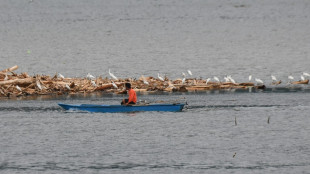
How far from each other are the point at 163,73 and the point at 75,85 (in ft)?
97.1

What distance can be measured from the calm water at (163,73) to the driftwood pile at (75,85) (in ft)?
8.52

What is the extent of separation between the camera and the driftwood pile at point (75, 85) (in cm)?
5691

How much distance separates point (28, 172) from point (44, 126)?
12.2m

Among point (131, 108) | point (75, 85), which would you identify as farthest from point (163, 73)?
point (131, 108)

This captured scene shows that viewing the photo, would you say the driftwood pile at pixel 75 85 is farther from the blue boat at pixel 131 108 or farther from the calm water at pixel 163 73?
the blue boat at pixel 131 108

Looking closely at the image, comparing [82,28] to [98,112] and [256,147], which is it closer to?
[98,112]

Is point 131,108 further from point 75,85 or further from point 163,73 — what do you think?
point 163,73

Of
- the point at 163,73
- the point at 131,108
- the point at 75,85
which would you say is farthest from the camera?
the point at 163,73

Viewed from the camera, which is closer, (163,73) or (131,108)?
(131,108)

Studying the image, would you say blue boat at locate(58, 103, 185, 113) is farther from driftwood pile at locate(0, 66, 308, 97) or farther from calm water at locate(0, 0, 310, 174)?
driftwood pile at locate(0, 66, 308, 97)

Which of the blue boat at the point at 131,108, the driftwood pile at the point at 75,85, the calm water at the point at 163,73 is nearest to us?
the calm water at the point at 163,73

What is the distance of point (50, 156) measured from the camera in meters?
30.9

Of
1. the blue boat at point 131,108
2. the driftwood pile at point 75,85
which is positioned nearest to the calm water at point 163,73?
the blue boat at point 131,108

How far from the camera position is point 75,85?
58812 millimetres
